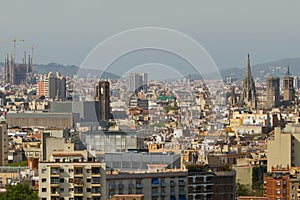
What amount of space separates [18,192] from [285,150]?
8.24 metres

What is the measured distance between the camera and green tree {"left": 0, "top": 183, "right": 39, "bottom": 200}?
17.8 metres

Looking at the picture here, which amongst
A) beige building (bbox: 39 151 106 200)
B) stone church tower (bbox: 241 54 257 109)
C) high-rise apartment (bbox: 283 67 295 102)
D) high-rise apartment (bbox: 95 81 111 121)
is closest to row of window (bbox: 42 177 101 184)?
beige building (bbox: 39 151 106 200)

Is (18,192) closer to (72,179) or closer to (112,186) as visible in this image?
(72,179)

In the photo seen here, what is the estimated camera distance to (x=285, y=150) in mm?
26016

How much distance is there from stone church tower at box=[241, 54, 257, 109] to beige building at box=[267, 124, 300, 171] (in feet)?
95.1

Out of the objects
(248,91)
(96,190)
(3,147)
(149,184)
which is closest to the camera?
(149,184)

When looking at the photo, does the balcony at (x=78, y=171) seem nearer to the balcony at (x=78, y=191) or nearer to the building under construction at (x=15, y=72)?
the balcony at (x=78, y=191)

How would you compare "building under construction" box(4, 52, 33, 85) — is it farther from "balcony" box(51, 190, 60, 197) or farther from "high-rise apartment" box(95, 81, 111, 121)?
"balcony" box(51, 190, 60, 197)

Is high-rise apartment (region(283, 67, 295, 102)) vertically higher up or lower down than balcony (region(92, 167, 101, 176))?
higher up

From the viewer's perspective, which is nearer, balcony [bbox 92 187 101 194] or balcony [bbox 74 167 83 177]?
balcony [bbox 92 187 101 194]

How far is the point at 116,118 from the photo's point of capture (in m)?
21.0

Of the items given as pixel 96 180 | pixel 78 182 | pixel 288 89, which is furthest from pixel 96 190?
pixel 288 89

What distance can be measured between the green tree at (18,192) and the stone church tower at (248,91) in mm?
37014

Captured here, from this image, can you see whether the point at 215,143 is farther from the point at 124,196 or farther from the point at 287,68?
the point at 287,68
